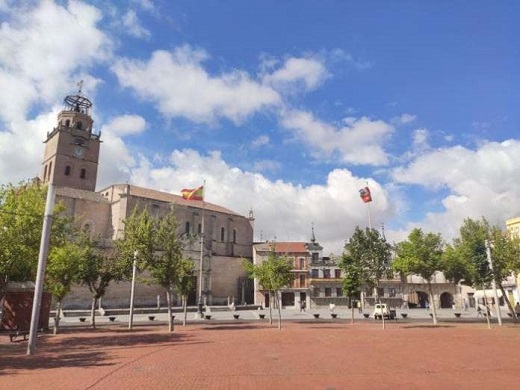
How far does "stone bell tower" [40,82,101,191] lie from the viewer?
68.4 metres

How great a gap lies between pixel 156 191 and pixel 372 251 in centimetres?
5163

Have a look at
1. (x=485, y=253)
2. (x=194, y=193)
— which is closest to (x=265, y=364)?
(x=485, y=253)

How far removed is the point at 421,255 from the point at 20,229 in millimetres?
25859

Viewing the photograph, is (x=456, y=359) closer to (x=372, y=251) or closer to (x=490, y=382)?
(x=490, y=382)

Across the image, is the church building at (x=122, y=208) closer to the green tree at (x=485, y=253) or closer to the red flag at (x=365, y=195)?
the red flag at (x=365, y=195)

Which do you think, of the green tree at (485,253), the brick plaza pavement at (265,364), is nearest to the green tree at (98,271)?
the brick plaza pavement at (265,364)

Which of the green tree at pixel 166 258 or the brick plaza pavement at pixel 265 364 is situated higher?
the green tree at pixel 166 258

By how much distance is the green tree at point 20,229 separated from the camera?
20484 millimetres

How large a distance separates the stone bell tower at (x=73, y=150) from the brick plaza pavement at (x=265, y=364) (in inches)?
2115

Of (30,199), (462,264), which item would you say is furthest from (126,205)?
(462,264)

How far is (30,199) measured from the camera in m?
24.0

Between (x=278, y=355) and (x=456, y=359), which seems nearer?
(x=456, y=359)

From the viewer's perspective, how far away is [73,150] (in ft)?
229

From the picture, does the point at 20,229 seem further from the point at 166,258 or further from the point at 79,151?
the point at 79,151
